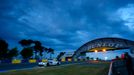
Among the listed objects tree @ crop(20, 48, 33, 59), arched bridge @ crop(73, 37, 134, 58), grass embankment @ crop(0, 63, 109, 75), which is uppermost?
arched bridge @ crop(73, 37, 134, 58)

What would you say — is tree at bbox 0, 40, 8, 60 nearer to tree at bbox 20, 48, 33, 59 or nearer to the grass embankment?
tree at bbox 20, 48, 33, 59

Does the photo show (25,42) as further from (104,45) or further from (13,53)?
(104,45)

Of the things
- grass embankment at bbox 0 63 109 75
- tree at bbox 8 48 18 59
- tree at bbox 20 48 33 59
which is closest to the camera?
grass embankment at bbox 0 63 109 75

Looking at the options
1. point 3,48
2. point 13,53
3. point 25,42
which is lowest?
point 13,53

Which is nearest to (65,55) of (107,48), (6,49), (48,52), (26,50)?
(48,52)

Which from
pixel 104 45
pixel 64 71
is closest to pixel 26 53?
pixel 104 45

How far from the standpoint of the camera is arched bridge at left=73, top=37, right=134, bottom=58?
119 m

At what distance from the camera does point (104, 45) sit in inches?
4988

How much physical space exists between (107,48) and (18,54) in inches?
2283

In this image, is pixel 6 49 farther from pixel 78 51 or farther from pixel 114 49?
pixel 114 49

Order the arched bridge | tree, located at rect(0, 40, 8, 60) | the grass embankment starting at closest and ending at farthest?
1. the grass embankment
2. tree, located at rect(0, 40, 8, 60)
3. the arched bridge

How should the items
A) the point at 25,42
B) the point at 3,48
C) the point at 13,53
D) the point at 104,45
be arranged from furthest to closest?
the point at 104,45, the point at 13,53, the point at 25,42, the point at 3,48

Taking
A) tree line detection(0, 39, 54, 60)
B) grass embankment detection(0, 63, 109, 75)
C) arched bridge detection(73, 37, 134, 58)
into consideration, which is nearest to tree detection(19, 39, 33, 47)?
tree line detection(0, 39, 54, 60)

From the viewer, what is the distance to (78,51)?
13650cm
